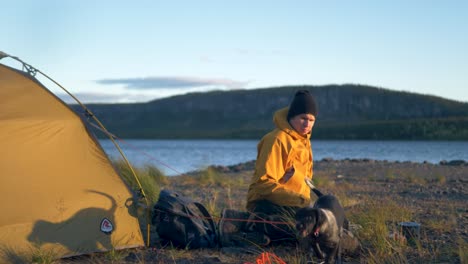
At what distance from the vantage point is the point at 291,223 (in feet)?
18.9

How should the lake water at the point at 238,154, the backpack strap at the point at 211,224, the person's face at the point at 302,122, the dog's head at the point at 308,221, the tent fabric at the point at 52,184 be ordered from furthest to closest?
the lake water at the point at 238,154 < the backpack strap at the point at 211,224 < the person's face at the point at 302,122 < the tent fabric at the point at 52,184 < the dog's head at the point at 308,221

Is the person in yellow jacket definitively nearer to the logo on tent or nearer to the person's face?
the person's face

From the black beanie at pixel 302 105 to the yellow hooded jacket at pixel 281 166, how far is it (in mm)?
138

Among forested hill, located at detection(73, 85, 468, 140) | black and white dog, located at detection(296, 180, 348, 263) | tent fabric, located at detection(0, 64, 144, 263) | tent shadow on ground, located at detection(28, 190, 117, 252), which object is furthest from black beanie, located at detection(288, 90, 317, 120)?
forested hill, located at detection(73, 85, 468, 140)

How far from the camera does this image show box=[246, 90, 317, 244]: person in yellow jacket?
19.2ft

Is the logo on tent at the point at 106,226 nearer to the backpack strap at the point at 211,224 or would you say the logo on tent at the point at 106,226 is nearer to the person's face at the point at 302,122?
the backpack strap at the point at 211,224

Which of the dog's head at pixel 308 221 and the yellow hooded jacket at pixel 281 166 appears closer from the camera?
the dog's head at pixel 308 221

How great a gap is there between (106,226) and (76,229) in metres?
0.29

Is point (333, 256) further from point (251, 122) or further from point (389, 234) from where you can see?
point (251, 122)

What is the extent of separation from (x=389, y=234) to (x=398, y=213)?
43.7 inches

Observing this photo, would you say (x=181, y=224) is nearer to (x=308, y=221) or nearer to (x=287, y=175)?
(x=287, y=175)

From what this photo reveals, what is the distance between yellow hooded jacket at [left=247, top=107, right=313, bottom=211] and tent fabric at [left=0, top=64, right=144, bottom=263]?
1380mm

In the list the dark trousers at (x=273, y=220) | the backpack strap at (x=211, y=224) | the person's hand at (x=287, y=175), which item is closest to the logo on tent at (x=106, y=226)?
the backpack strap at (x=211, y=224)

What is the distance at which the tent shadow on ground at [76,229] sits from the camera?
5.66m
